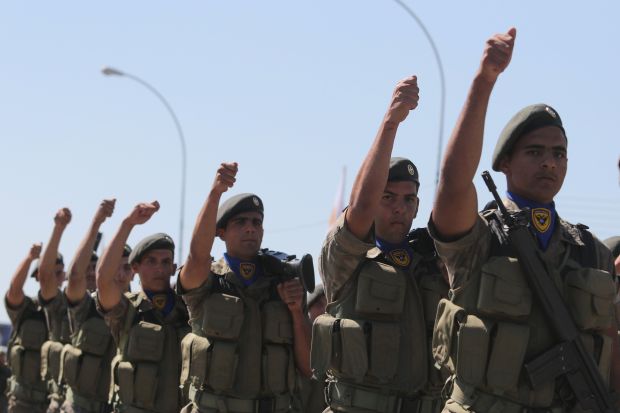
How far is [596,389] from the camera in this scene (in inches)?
225

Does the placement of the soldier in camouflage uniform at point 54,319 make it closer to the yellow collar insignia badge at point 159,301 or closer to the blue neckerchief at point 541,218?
the yellow collar insignia badge at point 159,301

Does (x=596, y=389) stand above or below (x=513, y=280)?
below

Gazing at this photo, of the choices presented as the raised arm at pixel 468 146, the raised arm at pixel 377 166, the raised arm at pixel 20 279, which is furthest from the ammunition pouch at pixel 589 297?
the raised arm at pixel 20 279

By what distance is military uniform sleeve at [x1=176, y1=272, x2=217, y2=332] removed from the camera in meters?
8.88

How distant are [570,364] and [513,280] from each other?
1.45ft

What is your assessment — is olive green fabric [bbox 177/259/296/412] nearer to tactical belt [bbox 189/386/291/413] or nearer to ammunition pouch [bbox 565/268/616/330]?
tactical belt [bbox 189/386/291/413]

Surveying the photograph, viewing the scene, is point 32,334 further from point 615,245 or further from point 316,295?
point 615,245

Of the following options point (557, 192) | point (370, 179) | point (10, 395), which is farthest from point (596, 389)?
point (10, 395)

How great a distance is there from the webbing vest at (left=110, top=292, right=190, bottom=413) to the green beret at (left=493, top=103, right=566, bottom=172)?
492cm

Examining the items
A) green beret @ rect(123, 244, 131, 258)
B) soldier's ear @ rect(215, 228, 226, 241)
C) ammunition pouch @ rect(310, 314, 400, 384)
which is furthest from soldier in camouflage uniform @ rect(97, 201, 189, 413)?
ammunition pouch @ rect(310, 314, 400, 384)

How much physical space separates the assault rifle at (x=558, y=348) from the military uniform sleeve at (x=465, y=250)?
0.40ft

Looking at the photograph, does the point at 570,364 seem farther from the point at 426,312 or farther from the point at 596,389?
the point at 426,312

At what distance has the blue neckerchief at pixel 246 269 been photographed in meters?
9.00

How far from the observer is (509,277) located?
18.6 ft
